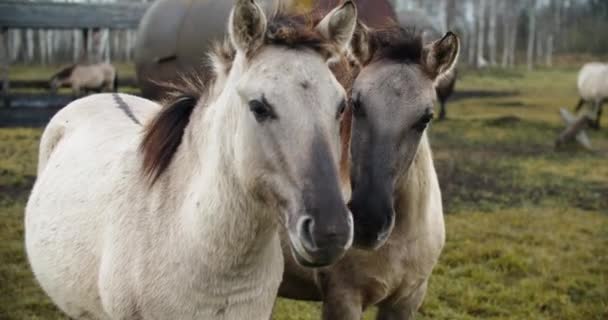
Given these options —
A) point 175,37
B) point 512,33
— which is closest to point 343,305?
point 175,37

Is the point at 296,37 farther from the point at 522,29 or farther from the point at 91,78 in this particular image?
the point at 522,29

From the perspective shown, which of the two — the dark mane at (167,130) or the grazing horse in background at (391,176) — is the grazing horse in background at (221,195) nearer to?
the dark mane at (167,130)

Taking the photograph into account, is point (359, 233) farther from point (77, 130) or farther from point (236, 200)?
point (77, 130)

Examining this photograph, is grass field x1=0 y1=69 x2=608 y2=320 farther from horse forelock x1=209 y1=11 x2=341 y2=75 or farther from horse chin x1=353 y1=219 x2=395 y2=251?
horse forelock x1=209 y1=11 x2=341 y2=75

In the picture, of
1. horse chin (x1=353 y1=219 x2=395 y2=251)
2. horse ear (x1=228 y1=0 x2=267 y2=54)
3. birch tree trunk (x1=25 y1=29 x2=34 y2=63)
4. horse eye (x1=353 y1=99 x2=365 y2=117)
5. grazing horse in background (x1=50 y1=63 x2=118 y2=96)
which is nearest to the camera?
horse ear (x1=228 y1=0 x2=267 y2=54)

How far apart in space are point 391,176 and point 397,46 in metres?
0.68

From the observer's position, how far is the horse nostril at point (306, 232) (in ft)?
6.74

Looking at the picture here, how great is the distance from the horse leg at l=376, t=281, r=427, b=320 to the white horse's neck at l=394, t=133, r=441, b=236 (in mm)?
370

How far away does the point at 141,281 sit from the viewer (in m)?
2.55

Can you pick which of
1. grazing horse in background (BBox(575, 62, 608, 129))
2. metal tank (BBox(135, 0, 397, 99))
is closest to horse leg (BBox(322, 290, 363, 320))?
metal tank (BBox(135, 0, 397, 99))

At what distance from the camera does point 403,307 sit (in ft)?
11.5

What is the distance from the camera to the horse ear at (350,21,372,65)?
3326mm

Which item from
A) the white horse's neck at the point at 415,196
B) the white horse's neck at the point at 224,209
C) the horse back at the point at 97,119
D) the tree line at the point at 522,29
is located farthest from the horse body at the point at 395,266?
the tree line at the point at 522,29

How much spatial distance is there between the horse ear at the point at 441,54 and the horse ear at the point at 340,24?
2.74ft
